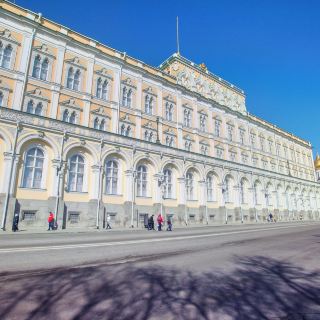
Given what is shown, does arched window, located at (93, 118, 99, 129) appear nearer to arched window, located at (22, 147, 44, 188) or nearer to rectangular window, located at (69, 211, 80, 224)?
arched window, located at (22, 147, 44, 188)

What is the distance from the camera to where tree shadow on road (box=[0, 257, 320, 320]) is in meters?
3.67

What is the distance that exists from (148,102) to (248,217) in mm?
24395

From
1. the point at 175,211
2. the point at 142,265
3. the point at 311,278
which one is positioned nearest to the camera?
the point at 311,278

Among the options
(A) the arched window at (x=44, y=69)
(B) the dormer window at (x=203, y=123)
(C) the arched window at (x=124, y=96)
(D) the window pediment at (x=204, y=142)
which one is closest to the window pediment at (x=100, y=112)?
(C) the arched window at (x=124, y=96)

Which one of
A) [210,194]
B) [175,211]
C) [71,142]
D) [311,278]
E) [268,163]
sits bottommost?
[311,278]

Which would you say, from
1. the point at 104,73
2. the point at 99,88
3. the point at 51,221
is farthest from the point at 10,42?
the point at 51,221

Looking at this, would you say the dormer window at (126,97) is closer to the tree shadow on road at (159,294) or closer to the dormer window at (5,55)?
the dormer window at (5,55)

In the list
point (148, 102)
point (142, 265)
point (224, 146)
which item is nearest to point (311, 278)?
point (142, 265)

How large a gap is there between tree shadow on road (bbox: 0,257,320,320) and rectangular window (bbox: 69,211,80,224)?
16302 mm

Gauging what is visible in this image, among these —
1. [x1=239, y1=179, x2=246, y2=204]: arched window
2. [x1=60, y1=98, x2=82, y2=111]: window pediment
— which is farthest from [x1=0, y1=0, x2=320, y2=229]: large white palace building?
[x1=239, y1=179, x2=246, y2=204]: arched window

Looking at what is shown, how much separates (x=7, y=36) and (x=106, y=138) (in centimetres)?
1445

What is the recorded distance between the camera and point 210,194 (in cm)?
3444

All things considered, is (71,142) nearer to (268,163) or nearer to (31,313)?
(31,313)

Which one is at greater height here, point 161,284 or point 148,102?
point 148,102
